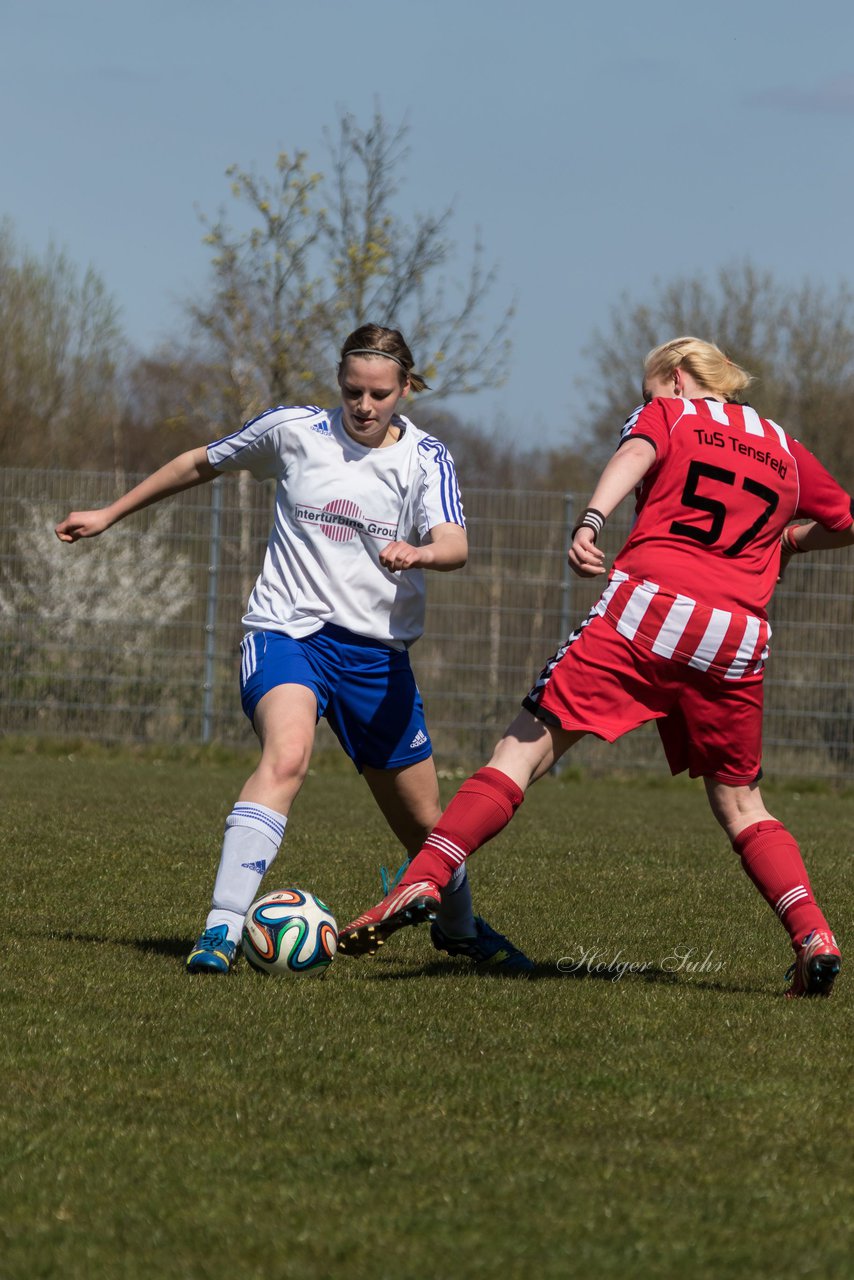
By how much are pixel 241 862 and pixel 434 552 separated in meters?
1.16

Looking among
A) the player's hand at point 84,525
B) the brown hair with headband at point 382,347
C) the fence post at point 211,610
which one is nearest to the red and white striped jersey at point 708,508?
the brown hair with headband at point 382,347

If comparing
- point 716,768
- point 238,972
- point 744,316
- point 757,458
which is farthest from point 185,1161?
point 744,316

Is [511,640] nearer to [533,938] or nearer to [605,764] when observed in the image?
[605,764]

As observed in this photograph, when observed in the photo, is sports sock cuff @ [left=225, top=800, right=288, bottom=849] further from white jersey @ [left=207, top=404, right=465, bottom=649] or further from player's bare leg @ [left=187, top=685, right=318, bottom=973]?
white jersey @ [left=207, top=404, right=465, bottom=649]

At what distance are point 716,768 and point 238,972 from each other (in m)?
1.66

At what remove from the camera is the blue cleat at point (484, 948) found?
229 inches

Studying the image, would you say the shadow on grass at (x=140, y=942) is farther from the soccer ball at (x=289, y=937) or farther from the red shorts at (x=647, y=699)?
the red shorts at (x=647, y=699)

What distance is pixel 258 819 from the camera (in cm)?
543

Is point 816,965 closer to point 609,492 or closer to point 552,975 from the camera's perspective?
point 552,975

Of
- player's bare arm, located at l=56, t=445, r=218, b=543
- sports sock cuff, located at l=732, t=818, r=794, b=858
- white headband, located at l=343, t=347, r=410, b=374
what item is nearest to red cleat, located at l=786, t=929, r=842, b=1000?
sports sock cuff, located at l=732, t=818, r=794, b=858

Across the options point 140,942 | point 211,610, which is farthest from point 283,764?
point 211,610

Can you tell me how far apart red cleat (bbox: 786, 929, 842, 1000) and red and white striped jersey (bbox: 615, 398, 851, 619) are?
0.91 m

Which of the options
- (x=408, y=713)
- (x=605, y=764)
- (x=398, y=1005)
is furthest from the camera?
(x=605, y=764)

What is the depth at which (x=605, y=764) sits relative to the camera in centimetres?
1638
